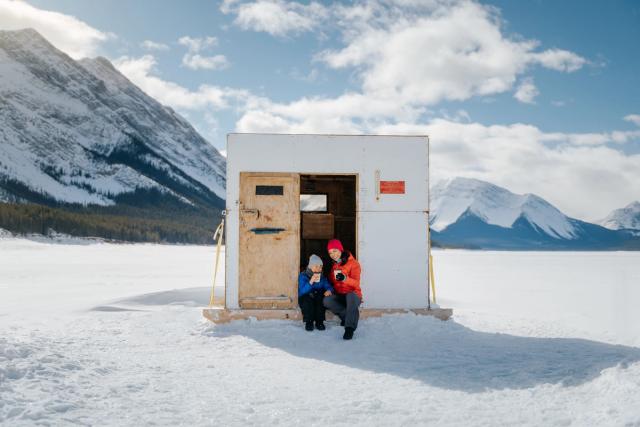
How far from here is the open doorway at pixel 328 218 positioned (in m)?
11.5

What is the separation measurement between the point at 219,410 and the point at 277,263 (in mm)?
4615

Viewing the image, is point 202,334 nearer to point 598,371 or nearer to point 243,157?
point 243,157

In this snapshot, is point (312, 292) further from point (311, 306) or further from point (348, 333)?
point (348, 333)

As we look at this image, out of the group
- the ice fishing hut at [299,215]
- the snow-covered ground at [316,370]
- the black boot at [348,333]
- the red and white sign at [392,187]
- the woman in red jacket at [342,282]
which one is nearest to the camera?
the snow-covered ground at [316,370]

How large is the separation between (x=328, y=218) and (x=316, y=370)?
558 cm

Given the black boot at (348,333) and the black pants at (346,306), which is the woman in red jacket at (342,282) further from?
the black boot at (348,333)

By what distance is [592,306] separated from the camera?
13289 mm

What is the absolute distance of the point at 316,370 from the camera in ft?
20.5

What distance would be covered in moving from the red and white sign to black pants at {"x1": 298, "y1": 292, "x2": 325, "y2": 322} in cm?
224

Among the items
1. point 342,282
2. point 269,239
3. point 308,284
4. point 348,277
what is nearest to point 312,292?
point 308,284

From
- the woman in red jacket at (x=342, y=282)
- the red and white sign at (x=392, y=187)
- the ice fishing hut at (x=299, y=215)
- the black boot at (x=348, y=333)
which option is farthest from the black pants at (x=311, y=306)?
the red and white sign at (x=392, y=187)

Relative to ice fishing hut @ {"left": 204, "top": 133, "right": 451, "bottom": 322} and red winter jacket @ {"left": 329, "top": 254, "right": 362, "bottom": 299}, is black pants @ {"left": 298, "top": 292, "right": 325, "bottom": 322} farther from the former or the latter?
ice fishing hut @ {"left": 204, "top": 133, "right": 451, "bottom": 322}

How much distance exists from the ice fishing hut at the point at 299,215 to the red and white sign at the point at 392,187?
18 mm

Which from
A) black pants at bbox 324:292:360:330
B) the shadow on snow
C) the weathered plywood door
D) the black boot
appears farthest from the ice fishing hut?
the black boot
